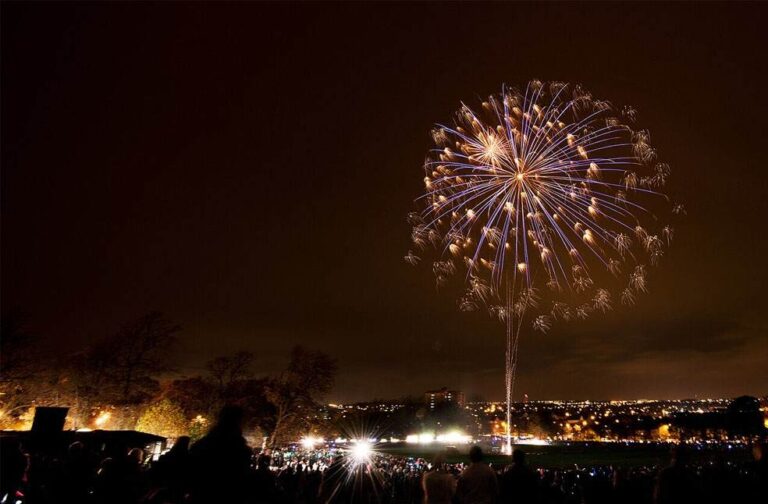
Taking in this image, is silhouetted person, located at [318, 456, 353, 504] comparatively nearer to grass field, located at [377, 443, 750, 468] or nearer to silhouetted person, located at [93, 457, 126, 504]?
silhouetted person, located at [93, 457, 126, 504]

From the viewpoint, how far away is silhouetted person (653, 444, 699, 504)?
6.81 m

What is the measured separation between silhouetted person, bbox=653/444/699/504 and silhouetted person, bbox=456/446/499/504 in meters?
2.25

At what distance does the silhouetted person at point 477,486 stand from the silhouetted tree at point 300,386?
4949 cm

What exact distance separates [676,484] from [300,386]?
5188cm

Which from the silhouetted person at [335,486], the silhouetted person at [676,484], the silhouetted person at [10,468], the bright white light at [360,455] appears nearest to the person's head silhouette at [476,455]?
the silhouetted person at [676,484]

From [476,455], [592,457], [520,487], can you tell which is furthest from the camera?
[592,457]

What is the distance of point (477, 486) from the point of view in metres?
7.39

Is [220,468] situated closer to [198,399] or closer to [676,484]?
[676,484]

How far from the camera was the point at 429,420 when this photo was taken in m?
160

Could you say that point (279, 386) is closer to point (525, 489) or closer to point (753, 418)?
point (525, 489)

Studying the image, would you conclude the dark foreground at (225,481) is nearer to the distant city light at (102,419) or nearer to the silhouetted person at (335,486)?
the silhouetted person at (335,486)

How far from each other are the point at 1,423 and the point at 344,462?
4662 centimetres

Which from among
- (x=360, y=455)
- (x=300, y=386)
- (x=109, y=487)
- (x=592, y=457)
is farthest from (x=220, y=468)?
(x=592, y=457)

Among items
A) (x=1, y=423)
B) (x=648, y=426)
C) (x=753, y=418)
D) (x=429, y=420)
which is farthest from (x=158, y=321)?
(x=648, y=426)
